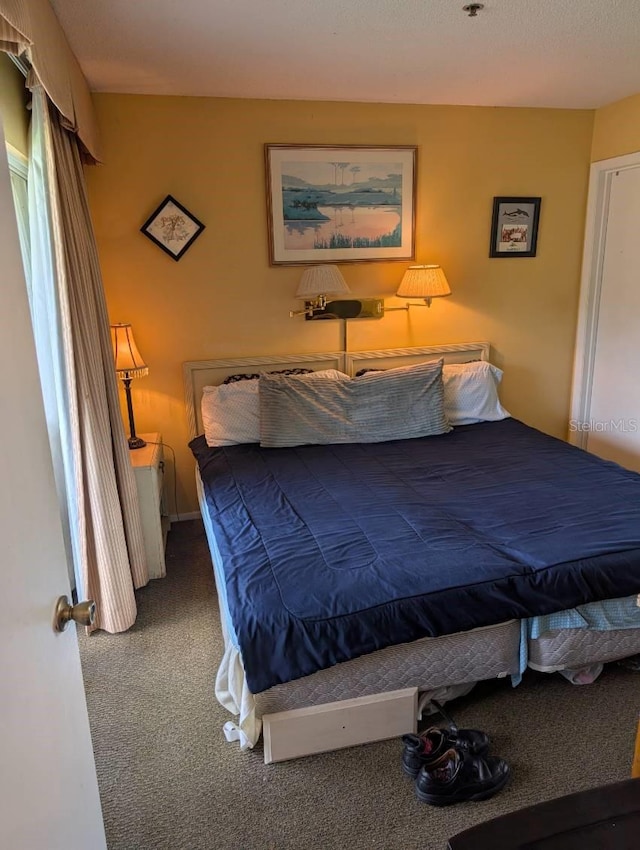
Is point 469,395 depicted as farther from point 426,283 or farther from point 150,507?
point 150,507

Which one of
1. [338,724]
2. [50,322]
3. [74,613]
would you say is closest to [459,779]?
[338,724]

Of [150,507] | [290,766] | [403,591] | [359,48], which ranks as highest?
[359,48]

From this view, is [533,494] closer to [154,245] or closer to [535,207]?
[535,207]

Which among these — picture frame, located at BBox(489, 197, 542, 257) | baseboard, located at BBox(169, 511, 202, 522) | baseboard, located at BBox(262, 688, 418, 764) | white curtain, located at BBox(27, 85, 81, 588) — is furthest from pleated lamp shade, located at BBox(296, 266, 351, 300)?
A: baseboard, located at BBox(262, 688, 418, 764)

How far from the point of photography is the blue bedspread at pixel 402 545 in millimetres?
1657

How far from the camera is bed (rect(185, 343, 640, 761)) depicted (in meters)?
1.66

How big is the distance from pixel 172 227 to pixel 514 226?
2.10m

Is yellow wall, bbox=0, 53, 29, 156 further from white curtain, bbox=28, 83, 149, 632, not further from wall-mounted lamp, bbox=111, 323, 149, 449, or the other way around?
wall-mounted lamp, bbox=111, 323, 149, 449

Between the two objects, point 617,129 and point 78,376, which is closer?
point 78,376

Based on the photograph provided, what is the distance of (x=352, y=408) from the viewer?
3086 millimetres

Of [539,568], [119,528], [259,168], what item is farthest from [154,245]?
[539,568]

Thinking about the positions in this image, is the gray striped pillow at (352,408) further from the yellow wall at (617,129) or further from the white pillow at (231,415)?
the yellow wall at (617,129)

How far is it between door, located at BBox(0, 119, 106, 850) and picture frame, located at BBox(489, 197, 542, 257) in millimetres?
3135

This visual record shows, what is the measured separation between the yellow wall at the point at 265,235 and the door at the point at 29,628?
7.41 feet
